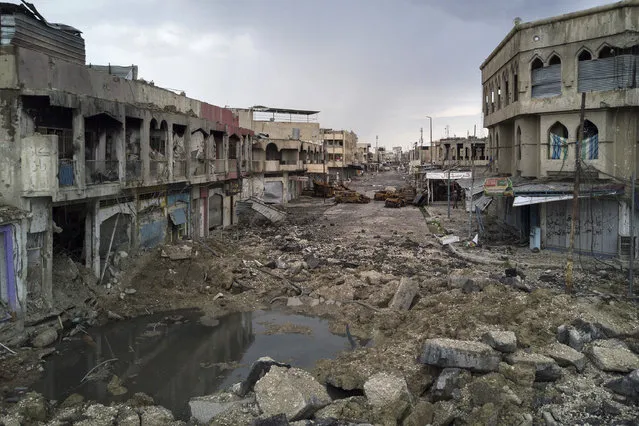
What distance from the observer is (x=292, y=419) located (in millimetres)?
8531

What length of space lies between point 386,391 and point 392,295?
7209mm

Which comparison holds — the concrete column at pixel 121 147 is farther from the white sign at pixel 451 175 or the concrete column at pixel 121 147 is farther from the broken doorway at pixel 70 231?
the white sign at pixel 451 175

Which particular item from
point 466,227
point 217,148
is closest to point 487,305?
point 466,227

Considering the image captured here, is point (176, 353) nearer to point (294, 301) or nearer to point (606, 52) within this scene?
point (294, 301)

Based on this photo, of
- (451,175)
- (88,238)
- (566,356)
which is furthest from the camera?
(451,175)

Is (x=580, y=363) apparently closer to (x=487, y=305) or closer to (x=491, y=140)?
(x=487, y=305)

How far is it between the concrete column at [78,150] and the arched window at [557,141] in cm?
1798

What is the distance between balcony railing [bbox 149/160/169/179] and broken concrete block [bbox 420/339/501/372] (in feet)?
46.2

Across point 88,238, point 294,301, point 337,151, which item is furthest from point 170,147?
point 337,151

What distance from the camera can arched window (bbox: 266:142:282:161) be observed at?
160 ft

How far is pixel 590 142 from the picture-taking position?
2048 centimetres

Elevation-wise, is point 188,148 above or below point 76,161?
above

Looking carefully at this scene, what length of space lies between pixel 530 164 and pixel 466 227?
7744mm

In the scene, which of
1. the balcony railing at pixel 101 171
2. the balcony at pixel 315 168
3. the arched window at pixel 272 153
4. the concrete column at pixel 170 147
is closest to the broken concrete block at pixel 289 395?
the balcony railing at pixel 101 171
